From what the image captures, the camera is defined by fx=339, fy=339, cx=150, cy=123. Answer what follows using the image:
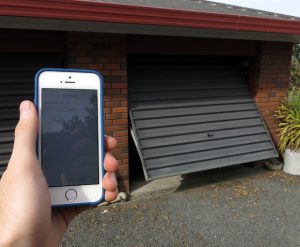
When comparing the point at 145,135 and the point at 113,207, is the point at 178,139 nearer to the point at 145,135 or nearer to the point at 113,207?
the point at 145,135

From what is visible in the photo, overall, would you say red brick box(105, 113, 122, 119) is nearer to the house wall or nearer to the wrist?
the house wall

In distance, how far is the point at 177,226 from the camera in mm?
4191

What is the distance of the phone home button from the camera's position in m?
1.80

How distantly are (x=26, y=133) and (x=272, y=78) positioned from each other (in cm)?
560

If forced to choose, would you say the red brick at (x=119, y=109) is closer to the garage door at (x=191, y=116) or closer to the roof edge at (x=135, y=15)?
the garage door at (x=191, y=116)

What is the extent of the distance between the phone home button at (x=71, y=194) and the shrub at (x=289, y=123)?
16.9ft

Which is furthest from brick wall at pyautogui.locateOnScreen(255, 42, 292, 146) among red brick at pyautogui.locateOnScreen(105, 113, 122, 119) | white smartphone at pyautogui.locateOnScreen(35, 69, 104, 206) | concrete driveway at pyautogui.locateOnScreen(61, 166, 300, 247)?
white smartphone at pyautogui.locateOnScreen(35, 69, 104, 206)

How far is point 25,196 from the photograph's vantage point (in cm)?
148

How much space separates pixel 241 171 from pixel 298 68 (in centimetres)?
1258

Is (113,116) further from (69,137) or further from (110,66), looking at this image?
(69,137)

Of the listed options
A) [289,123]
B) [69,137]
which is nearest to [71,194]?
[69,137]

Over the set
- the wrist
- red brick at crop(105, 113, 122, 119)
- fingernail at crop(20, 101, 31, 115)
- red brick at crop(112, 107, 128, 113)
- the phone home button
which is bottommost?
red brick at crop(105, 113, 122, 119)

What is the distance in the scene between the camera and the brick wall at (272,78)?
20.3ft

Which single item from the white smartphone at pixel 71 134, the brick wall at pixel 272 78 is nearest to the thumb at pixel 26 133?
the white smartphone at pixel 71 134
